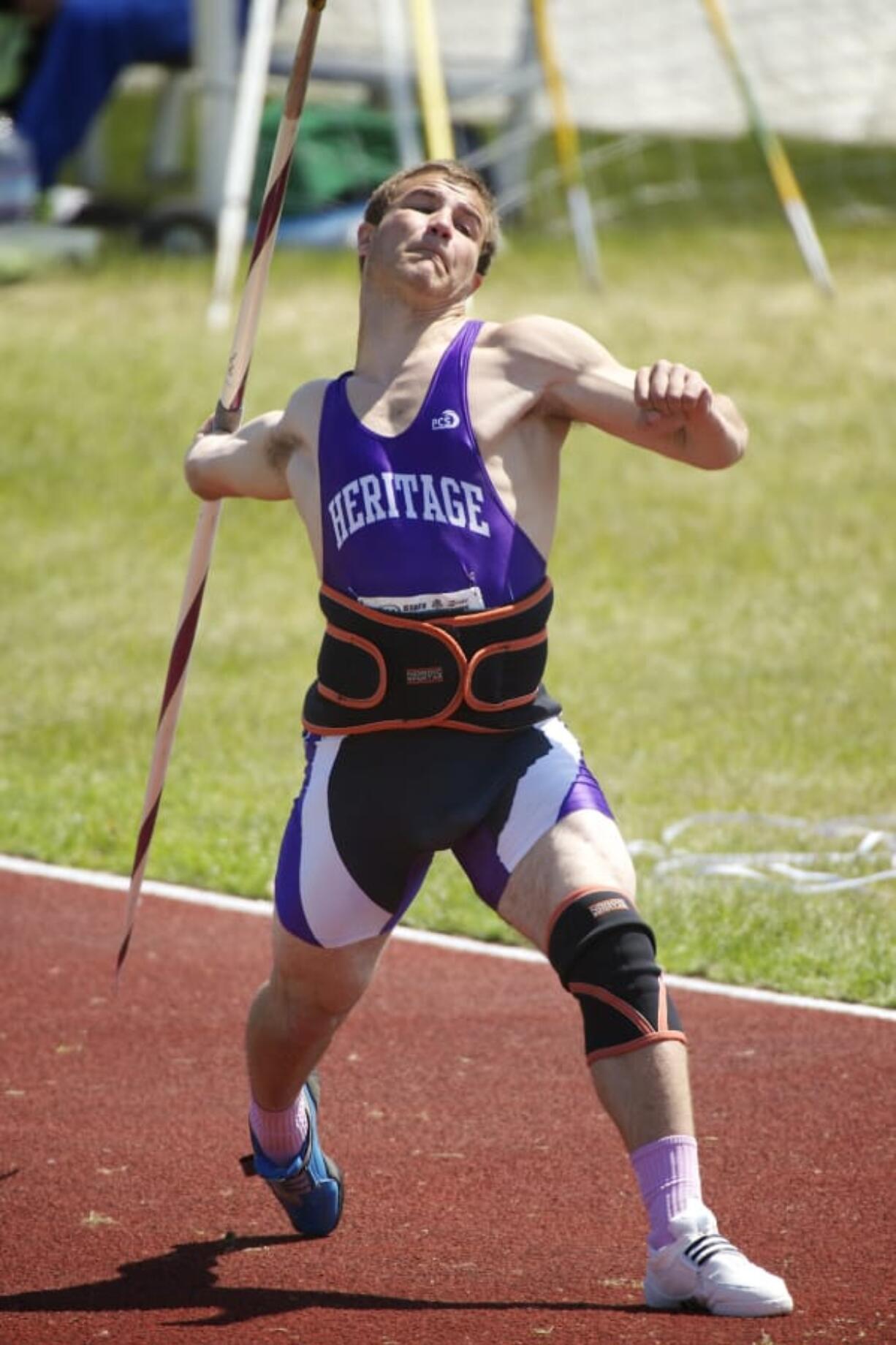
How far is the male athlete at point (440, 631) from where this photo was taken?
177 inches

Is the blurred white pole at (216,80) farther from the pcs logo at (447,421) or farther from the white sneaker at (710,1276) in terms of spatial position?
the white sneaker at (710,1276)

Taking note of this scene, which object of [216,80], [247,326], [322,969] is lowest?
[216,80]

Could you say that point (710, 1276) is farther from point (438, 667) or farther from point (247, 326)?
point (247, 326)

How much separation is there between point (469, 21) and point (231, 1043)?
2088 centimetres

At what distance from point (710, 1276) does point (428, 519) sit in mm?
1609

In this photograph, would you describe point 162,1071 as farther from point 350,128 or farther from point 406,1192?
point 350,128

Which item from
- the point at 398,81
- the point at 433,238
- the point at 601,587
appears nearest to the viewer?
the point at 433,238

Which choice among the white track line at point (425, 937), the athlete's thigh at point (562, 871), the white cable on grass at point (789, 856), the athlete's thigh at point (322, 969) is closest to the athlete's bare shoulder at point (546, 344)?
the athlete's thigh at point (562, 871)

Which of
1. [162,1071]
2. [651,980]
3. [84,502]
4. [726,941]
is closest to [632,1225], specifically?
[651,980]

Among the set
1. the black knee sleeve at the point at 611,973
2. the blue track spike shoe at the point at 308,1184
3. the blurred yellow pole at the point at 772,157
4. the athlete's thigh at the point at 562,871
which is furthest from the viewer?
the blurred yellow pole at the point at 772,157

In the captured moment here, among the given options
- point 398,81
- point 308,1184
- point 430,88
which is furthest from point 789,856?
point 398,81

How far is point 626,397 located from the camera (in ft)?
14.8

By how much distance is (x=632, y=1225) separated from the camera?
4.95 meters

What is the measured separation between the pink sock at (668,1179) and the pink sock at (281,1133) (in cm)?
94
